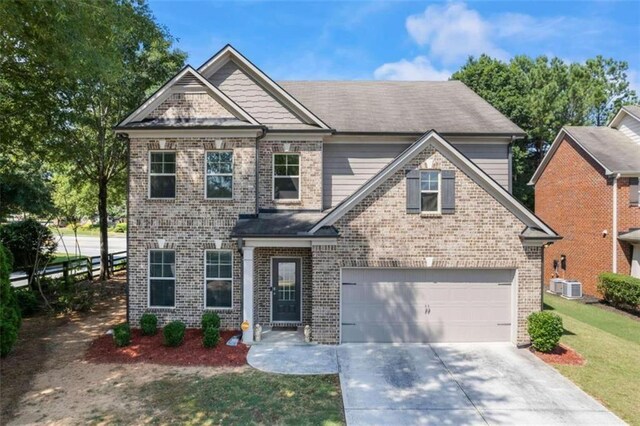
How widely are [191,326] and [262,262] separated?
295 centimetres

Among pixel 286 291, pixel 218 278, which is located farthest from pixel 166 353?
pixel 286 291

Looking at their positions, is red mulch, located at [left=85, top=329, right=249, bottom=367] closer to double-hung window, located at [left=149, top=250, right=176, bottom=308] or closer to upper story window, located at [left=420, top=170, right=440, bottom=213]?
double-hung window, located at [left=149, top=250, right=176, bottom=308]

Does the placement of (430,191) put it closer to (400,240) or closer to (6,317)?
(400,240)

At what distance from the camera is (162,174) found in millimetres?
11477

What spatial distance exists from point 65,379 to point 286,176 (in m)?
7.99

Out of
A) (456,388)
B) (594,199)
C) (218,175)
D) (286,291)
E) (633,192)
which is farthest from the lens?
(594,199)

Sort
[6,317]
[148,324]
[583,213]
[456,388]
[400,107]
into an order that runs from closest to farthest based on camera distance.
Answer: [456,388]
[6,317]
[148,324]
[400,107]
[583,213]

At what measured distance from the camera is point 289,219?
11500 millimetres

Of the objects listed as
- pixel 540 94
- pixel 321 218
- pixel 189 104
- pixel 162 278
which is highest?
pixel 540 94

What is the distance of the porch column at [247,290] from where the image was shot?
10.5m

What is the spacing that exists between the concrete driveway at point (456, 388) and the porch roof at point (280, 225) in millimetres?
3379

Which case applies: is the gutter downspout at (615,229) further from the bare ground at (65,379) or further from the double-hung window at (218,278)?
the bare ground at (65,379)

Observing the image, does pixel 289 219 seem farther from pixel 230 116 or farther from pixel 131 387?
pixel 131 387

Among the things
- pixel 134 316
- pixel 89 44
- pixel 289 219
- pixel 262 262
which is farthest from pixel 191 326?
pixel 89 44
